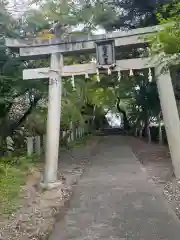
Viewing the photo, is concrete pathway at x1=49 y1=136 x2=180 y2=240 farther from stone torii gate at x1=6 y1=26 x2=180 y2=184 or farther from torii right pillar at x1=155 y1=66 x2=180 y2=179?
stone torii gate at x1=6 y1=26 x2=180 y2=184

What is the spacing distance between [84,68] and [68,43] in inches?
32.8

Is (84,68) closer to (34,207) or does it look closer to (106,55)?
(106,55)

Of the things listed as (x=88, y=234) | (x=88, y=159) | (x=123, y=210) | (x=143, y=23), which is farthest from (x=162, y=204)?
(x=143, y=23)

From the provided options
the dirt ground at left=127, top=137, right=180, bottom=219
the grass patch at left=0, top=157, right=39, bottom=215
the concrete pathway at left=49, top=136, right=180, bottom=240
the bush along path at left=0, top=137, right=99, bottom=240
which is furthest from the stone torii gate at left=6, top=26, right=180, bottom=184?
the concrete pathway at left=49, top=136, right=180, bottom=240

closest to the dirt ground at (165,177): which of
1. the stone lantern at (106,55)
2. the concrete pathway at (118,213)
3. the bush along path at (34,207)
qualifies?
the concrete pathway at (118,213)

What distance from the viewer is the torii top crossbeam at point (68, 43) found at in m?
9.43

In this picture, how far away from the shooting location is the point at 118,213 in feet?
20.0

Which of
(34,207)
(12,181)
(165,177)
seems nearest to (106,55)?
(165,177)

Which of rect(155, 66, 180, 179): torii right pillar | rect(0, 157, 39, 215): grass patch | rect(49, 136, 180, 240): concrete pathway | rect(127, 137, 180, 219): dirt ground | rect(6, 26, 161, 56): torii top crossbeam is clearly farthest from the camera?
rect(6, 26, 161, 56): torii top crossbeam

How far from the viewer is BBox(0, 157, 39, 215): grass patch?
23.0 ft

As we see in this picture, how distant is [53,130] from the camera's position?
9438 mm

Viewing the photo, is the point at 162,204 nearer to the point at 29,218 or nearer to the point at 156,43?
the point at 29,218

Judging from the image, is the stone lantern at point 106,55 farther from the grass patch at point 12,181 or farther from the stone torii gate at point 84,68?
the grass patch at point 12,181

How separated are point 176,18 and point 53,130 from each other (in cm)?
592
